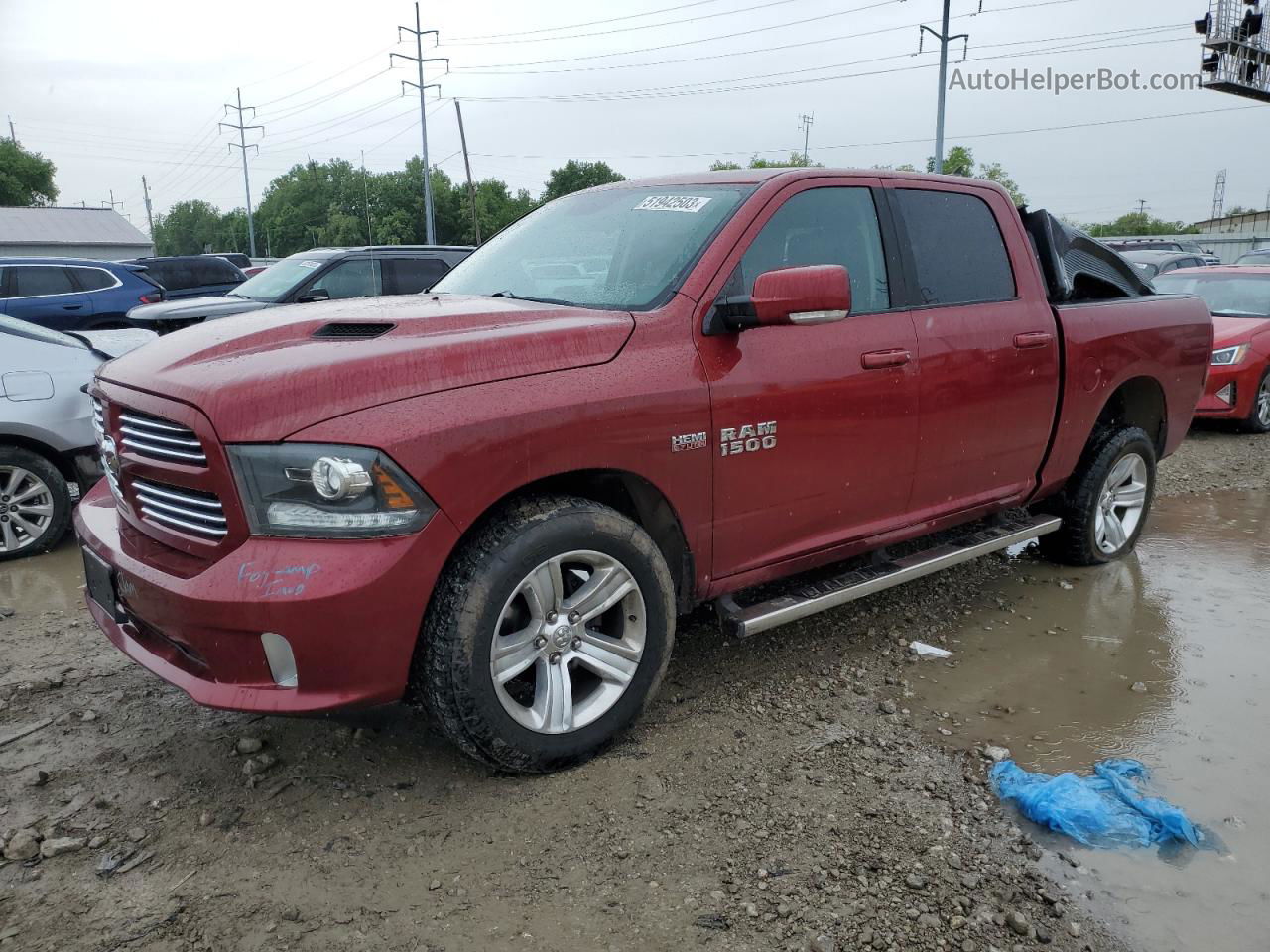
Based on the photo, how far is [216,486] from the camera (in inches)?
102

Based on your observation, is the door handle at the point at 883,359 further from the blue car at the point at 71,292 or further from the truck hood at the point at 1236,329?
the blue car at the point at 71,292

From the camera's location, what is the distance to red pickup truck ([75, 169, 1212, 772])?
2566 mm

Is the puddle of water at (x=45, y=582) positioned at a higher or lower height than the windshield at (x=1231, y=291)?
lower

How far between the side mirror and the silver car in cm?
424

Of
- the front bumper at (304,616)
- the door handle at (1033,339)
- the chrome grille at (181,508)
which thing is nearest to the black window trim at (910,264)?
the door handle at (1033,339)

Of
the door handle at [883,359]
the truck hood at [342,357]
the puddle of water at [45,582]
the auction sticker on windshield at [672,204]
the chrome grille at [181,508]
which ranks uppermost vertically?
the auction sticker on windshield at [672,204]

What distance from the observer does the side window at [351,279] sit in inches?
374

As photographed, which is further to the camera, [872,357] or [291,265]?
[291,265]

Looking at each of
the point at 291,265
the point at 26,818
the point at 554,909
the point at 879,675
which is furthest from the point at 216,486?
the point at 291,265

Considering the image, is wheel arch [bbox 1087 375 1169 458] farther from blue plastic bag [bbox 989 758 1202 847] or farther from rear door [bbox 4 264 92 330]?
rear door [bbox 4 264 92 330]

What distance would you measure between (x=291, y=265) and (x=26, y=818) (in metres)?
7.94

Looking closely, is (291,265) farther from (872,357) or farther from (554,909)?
(554,909)

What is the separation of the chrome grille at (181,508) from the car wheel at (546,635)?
2.09ft

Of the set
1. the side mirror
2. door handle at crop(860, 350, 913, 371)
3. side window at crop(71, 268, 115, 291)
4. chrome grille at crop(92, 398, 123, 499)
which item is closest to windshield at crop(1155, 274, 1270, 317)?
door handle at crop(860, 350, 913, 371)
